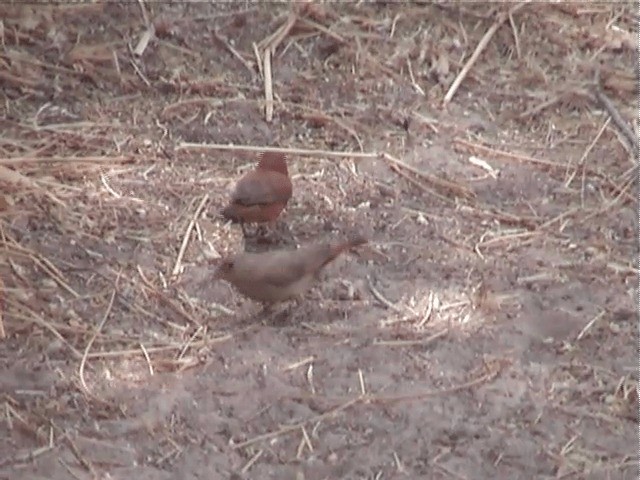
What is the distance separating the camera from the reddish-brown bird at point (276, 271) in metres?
3.92

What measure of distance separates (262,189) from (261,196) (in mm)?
33

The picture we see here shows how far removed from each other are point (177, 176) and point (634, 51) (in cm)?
244

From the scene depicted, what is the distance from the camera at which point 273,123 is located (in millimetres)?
5207

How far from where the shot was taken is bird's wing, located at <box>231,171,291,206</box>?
4.30m

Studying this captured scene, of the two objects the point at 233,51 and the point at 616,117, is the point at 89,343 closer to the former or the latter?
the point at 233,51

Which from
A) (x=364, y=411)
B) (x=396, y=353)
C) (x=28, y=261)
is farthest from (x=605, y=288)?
(x=28, y=261)

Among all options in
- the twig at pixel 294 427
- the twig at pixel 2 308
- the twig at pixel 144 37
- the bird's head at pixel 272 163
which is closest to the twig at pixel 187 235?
the bird's head at pixel 272 163

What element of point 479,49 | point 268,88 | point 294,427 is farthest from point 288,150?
point 294,427

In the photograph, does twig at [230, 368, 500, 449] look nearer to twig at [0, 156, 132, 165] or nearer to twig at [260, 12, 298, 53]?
twig at [0, 156, 132, 165]

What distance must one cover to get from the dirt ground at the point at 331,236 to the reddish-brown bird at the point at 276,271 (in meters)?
0.12

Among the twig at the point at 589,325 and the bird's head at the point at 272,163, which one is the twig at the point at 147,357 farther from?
the twig at the point at 589,325

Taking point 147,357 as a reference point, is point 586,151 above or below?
below

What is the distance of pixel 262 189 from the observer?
4.34m

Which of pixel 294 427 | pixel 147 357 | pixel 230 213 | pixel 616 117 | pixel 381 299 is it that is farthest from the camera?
pixel 616 117
